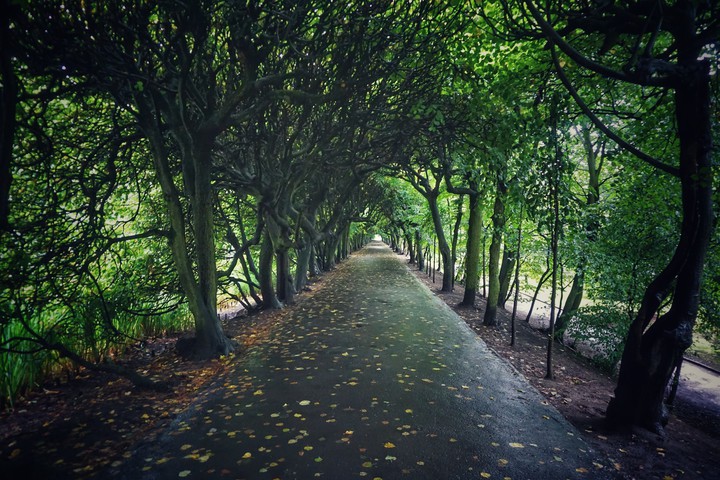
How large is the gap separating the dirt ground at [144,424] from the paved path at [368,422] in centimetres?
36

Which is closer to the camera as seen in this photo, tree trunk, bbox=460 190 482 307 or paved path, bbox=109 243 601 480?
paved path, bbox=109 243 601 480

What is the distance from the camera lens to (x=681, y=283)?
468 centimetres

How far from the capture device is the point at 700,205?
446cm

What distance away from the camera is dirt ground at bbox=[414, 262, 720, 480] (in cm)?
436

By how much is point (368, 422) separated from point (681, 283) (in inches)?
176

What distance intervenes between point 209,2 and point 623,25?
18.5 ft

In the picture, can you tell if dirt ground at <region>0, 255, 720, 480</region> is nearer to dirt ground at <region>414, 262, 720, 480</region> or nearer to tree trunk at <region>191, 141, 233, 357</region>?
dirt ground at <region>414, 262, 720, 480</region>

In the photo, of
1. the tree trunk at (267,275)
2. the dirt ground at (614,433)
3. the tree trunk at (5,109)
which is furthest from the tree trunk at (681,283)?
the tree trunk at (267,275)

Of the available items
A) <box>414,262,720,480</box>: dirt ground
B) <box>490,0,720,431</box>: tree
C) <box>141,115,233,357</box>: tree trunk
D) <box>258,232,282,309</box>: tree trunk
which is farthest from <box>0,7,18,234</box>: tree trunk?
<box>258,232,282,309</box>: tree trunk

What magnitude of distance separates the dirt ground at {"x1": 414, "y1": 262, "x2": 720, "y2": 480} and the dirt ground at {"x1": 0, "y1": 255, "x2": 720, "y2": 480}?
0.04ft

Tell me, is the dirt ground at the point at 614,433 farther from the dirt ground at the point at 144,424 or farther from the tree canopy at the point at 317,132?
the tree canopy at the point at 317,132

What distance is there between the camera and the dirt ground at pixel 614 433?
171 inches

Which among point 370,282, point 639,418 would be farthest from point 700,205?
point 370,282

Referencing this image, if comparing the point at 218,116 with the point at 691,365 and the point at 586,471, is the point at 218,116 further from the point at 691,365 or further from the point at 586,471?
the point at 691,365
